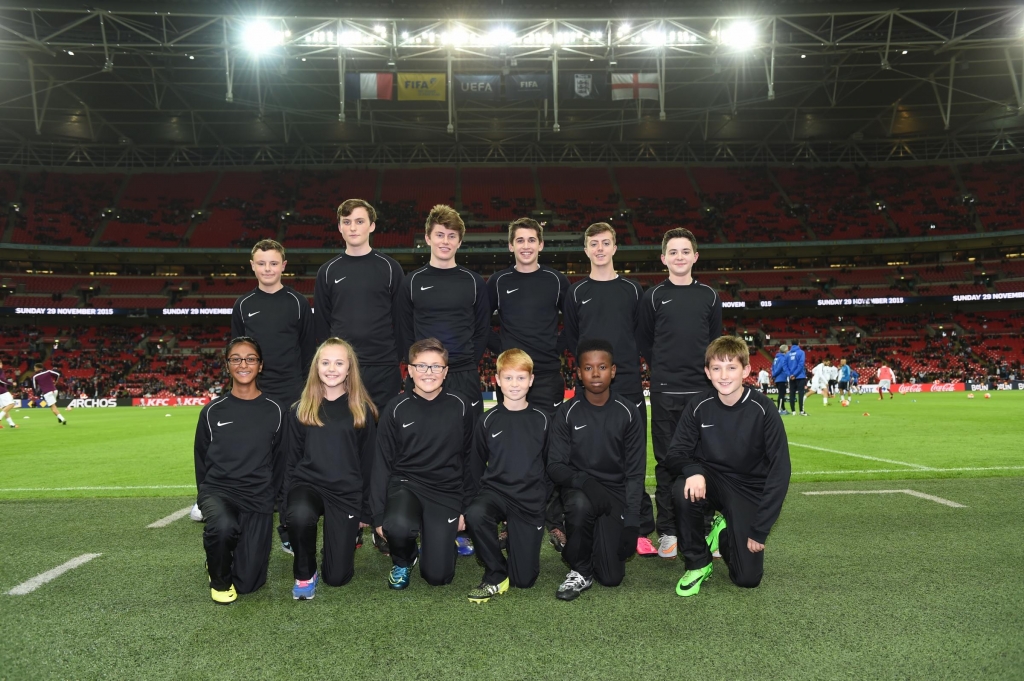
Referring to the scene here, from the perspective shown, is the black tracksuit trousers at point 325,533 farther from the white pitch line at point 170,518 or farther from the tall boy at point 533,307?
the white pitch line at point 170,518

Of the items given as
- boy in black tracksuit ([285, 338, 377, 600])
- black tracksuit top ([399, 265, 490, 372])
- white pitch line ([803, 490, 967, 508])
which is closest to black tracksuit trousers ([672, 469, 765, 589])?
black tracksuit top ([399, 265, 490, 372])

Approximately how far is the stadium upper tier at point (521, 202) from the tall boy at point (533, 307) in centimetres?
4139

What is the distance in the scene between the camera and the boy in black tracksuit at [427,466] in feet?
14.0

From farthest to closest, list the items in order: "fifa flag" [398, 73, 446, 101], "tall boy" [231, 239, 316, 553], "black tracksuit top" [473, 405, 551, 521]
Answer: "fifa flag" [398, 73, 446, 101] → "tall boy" [231, 239, 316, 553] → "black tracksuit top" [473, 405, 551, 521]

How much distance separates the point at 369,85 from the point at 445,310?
2313 centimetres

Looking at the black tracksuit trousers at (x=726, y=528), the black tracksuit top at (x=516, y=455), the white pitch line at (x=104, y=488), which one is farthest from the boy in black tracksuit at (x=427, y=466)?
the white pitch line at (x=104, y=488)

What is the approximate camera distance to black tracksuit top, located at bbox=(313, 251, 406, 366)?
549 centimetres

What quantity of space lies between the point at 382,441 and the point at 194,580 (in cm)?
158

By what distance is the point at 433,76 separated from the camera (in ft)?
86.2

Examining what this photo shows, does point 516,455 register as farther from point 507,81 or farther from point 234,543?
point 507,81

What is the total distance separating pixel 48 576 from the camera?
4.41 meters

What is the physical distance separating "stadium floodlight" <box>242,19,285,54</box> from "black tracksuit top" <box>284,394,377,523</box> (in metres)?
24.6

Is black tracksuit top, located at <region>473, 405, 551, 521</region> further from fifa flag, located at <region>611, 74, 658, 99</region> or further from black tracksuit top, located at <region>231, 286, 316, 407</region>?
fifa flag, located at <region>611, 74, 658, 99</region>

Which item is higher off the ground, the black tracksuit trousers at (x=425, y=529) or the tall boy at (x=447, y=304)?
the tall boy at (x=447, y=304)
